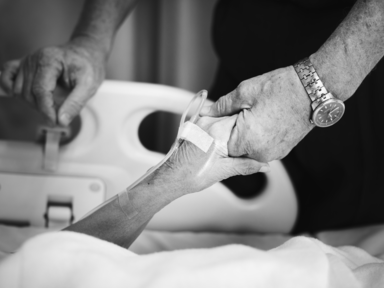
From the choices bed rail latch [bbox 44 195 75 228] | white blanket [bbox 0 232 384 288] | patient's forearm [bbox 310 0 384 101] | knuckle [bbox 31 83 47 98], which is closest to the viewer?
white blanket [bbox 0 232 384 288]

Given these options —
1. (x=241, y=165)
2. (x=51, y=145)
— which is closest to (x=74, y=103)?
(x=51, y=145)

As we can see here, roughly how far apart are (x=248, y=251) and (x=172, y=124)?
1.05 m

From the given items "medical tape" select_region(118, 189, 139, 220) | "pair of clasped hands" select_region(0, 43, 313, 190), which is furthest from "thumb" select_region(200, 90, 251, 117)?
"medical tape" select_region(118, 189, 139, 220)

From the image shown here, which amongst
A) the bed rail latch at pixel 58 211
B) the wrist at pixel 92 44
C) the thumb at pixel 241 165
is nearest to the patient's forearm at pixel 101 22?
the wrist at pixel 92 44

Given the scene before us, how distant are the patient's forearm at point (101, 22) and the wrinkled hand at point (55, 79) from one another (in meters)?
0.08

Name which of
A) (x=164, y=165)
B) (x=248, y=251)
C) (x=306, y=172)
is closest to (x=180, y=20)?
(x=306, y=172)

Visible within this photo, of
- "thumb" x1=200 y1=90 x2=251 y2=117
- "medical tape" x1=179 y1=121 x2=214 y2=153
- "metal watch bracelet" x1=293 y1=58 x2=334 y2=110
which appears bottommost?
"medical tape" x1=179 y1=121 x2=214 y2=153

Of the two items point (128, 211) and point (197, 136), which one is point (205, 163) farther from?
point (128, 211)

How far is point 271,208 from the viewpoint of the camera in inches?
40.5

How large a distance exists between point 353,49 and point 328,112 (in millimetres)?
114

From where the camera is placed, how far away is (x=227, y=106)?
739mm

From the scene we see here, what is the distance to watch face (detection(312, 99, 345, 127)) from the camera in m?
0.67

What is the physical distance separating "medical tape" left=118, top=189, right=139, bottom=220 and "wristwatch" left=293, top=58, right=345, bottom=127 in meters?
0.36

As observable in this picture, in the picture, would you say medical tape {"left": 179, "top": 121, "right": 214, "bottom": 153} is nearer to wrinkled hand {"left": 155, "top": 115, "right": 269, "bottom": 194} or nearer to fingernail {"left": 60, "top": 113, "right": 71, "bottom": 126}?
wrinkled hand {"left": 155, "top": 115, "right": 269, "bottom": 194}
